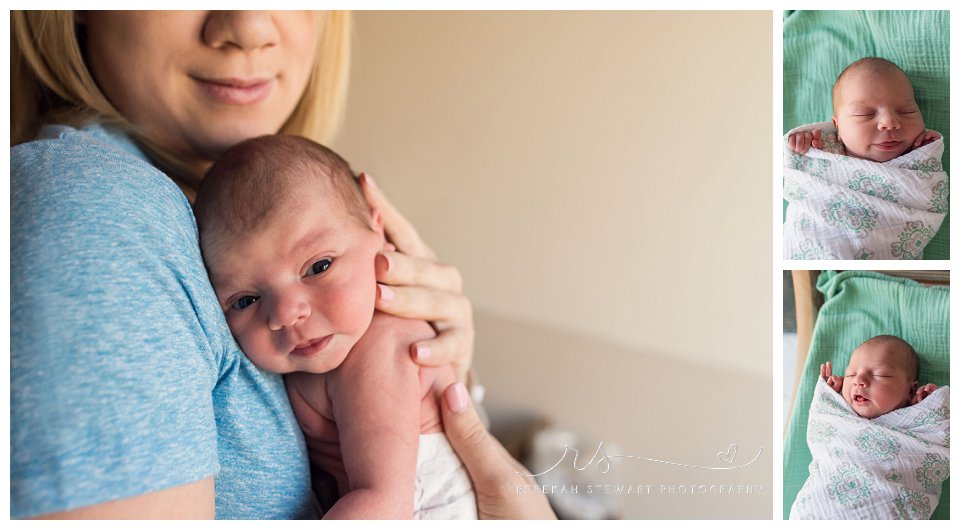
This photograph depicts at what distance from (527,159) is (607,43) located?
22 centimetres

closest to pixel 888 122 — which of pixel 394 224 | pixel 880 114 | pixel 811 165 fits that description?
pixel 880 114

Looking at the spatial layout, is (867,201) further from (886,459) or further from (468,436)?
(468,436)

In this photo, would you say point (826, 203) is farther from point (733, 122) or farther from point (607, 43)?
point (607, 43)

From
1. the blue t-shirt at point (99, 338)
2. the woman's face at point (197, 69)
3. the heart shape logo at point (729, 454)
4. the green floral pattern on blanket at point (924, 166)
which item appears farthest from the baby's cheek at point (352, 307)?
the green floral pattern on blanket at point (924, 166)

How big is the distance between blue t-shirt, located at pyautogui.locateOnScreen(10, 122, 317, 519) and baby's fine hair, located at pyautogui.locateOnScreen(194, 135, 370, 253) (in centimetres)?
15

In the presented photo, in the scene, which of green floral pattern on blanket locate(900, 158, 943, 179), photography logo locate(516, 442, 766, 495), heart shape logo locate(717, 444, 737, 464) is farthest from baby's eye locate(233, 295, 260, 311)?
green floral pattern on blanket locate(900, 158, 943, 179)

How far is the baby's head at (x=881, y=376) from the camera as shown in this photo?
44.6 inches

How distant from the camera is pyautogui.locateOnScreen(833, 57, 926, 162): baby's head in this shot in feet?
3.68

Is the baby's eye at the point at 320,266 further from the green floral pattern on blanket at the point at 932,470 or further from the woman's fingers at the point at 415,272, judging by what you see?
the green floral pattern on blanket at the point at 932,470

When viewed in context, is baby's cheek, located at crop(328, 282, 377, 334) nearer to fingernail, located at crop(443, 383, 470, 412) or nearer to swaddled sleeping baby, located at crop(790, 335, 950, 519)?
fingernail, located at crop(443, 383, 470, 412)

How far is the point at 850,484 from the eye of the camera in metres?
1.14

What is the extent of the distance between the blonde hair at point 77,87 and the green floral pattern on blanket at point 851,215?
80 cm
